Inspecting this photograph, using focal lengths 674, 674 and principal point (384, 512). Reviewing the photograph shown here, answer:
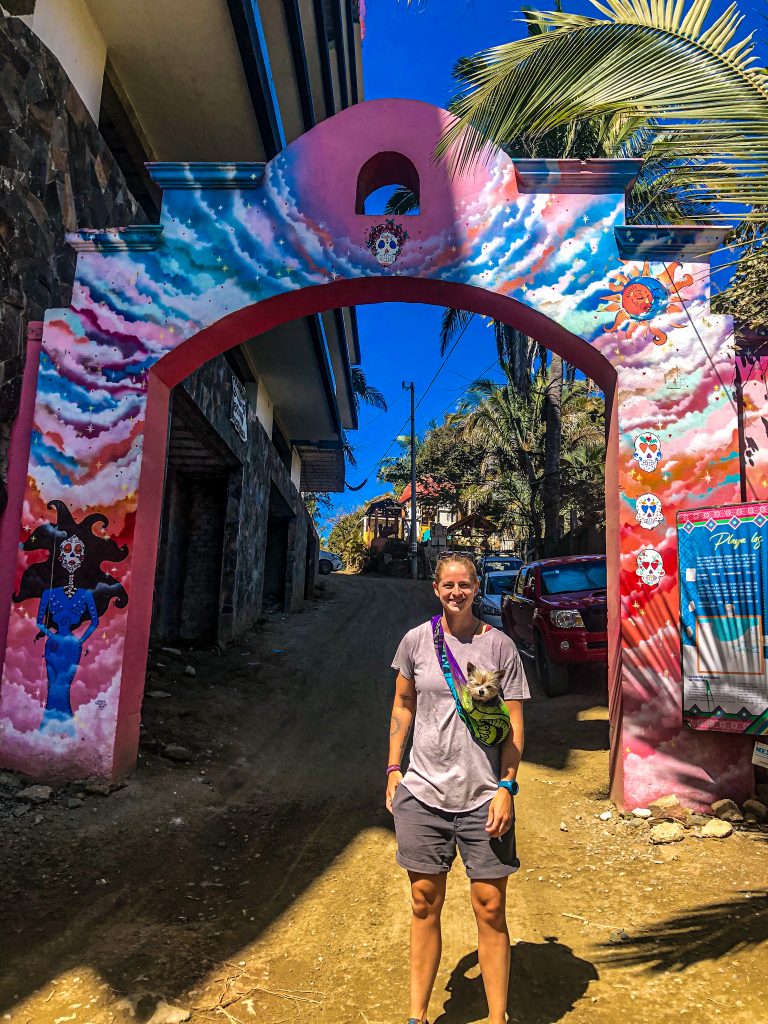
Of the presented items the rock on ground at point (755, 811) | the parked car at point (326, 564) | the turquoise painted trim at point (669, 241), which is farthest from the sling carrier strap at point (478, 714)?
the parked car at point (326, 564)

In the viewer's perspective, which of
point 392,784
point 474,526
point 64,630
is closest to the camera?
point 392,784

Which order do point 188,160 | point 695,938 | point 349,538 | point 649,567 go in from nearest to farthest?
point 695,938 < point 649,567 < point 188,160 < point 349,538

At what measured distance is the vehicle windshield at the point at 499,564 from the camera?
17484 mm

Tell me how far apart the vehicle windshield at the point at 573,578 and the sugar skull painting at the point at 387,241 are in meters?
5.65

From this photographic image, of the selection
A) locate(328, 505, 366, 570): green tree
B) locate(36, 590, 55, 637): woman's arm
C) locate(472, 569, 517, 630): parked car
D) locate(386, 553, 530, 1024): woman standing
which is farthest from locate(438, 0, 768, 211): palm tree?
locate(328, 505, 366, 570): green tree

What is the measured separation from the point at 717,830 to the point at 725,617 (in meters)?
1.53

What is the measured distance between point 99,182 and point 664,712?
736 centimetres

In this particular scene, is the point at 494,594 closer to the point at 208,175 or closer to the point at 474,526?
the point at 208,175

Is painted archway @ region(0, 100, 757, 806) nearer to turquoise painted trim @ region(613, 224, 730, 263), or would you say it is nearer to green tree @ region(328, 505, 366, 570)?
turquoise painted trim @ region(613, 224, 730, 263)

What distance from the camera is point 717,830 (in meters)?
4.82

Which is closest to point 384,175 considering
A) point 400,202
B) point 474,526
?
point 400,202

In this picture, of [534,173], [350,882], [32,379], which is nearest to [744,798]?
[350,882]

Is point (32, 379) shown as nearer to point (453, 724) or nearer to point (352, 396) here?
point (453, 724)

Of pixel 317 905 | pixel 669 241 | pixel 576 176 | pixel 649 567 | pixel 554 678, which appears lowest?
pixel 317 905
